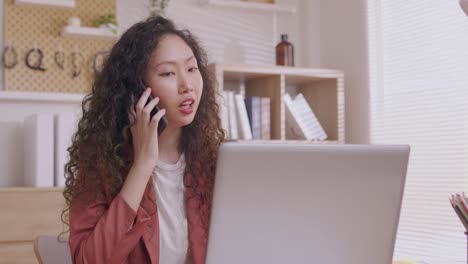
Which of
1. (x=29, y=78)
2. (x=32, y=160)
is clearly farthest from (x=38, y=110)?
(x=32, y=160)

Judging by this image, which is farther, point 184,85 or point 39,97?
point 39,97

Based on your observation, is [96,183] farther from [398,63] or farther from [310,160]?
[398,63]

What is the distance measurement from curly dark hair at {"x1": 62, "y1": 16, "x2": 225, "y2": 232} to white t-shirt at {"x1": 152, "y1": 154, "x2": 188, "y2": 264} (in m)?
0.03

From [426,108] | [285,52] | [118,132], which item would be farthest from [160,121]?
[285,52]

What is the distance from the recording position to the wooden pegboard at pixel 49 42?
116 inches

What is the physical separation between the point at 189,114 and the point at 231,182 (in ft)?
1.67

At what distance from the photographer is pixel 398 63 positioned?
9.96 ft

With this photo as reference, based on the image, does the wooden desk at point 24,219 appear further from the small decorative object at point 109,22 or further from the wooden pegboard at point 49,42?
the small decorative object at point 109,22

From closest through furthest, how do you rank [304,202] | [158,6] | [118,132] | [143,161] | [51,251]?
[304,202] < [143,161] < [118,132] < [51,251] < [158,6]

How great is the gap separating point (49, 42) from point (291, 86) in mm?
1403

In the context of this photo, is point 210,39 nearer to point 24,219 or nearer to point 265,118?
point 265,118

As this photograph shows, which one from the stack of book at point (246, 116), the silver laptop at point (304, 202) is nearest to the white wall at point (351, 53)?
the stack of book at point (246, 116)

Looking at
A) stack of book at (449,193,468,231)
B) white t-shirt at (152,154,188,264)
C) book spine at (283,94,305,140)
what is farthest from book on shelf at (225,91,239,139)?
stack of book at (449,193,468,231)

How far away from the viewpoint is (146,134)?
4.40 feet
